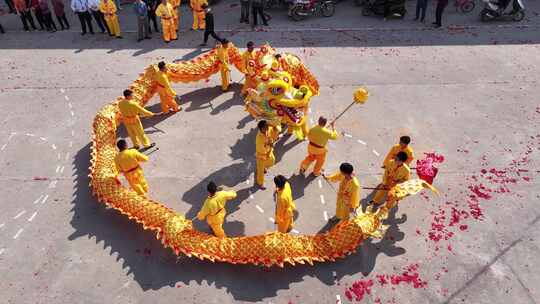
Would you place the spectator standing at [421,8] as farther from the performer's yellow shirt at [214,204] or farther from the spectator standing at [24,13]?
the spectator standing at [24,13]

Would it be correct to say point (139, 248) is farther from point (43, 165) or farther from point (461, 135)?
point (461, 135)

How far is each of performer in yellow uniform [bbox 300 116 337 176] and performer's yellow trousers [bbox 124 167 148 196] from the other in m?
3.42

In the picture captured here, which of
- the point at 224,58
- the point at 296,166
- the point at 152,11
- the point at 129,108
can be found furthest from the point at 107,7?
the point at 296,166

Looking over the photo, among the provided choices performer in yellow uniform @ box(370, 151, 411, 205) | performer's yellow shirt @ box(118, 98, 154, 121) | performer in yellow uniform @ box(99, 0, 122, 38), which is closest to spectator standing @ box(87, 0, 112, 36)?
performer in yellow uniform @ box(99, 0, 122, 38)

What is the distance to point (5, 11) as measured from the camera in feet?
60.3

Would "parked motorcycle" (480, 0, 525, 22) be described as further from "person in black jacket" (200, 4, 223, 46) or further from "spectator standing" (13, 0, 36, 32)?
"spectator standing" (13, 0, 36, 32)

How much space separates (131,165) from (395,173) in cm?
516

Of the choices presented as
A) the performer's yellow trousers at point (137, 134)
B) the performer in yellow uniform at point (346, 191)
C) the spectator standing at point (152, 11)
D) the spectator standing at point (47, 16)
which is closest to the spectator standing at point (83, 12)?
the spectator standing at point (47, 16)

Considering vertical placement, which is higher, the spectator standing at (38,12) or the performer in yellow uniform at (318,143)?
the spectator standing at (38,12)

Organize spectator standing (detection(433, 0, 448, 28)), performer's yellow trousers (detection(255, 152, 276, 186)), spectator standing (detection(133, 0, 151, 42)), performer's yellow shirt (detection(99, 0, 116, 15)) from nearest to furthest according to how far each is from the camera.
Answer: performer's yellow trousers (detection(255, 152, 276, 186))
spectator standing (detection(133, 0, 151, 42))
performer's yellow shirt (detection(99, 0, 116, 15))
spectator standing (detection(433, 0, 448, 28))

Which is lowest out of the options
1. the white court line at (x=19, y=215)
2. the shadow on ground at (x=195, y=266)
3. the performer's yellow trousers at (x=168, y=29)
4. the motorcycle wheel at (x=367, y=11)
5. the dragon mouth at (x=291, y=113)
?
the shadow on ground at (x=195, y=266)

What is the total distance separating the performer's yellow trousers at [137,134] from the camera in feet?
31.4

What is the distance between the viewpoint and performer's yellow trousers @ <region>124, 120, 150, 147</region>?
956 cm

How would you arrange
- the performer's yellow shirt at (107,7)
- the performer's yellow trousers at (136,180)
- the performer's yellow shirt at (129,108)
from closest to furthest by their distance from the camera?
the performer's yellow trousers at (136,180) < the performer's yellow shirt at (129,108) < the performer's yellow shirt at (107,7)
